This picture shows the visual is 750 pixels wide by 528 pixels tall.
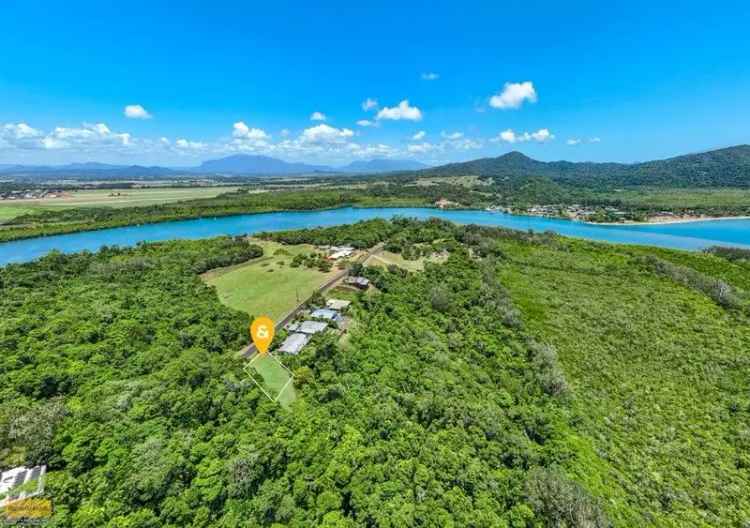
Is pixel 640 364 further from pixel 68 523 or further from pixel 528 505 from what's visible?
pixel 68 523

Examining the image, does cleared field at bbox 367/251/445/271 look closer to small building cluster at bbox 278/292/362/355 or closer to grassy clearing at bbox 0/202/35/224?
small building cluster at bbox 278/292/362/355

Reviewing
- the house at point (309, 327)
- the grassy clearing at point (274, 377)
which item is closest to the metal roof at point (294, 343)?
the house at point (309, 327)

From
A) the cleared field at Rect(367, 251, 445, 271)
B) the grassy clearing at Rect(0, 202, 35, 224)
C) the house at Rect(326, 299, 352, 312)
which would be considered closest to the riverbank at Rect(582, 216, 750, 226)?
the cleared field at Rect(367, 251, 445, 271)

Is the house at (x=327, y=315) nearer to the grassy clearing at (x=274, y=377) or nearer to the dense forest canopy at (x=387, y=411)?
the dense forest canopy at (x=387, y=411)

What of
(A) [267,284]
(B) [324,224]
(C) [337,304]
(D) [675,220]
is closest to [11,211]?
(B) [324,224]

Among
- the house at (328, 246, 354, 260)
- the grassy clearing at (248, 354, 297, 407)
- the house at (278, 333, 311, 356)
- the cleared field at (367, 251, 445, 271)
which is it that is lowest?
the grassy clearing at (248, 354, 297, 407)

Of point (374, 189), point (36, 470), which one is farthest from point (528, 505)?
point (374, 189)
